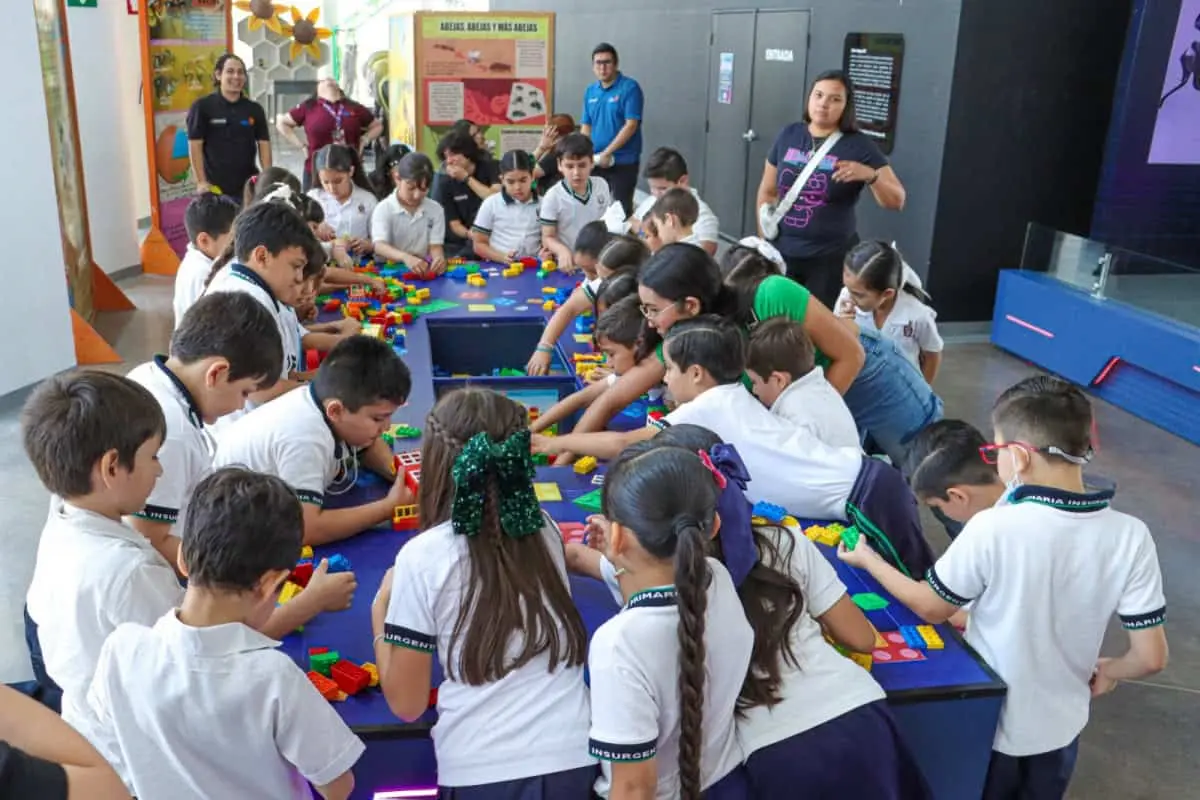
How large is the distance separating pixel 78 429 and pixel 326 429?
0.64m

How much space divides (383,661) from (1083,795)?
79.7 inches

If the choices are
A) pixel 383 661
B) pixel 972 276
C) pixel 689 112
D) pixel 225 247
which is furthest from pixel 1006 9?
pixel 383 661

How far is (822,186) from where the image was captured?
4.88 metres

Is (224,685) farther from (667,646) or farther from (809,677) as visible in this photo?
(809,677)

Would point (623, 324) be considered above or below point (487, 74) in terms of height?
below

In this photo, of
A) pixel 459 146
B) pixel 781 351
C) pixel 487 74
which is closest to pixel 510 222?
pixel 459 146

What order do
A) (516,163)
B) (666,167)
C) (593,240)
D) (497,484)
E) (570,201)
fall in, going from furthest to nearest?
1. (516,163)
2. (570,201)
3. (666,167)
4. (593,240)
5. (497,484)

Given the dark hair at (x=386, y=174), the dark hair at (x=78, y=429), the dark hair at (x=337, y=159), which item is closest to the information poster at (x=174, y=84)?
the dark hair at (x=386, y=174)

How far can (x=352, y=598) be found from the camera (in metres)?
2.21

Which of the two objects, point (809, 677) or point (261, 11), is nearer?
point (809, 677)

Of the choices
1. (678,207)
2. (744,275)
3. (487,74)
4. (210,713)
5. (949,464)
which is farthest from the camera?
(487,74)

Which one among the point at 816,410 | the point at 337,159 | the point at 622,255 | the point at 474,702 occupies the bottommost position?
the point at 474,702

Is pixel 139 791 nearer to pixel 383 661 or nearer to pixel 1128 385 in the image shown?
pixel 383 661

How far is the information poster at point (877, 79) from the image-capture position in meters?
6.82
